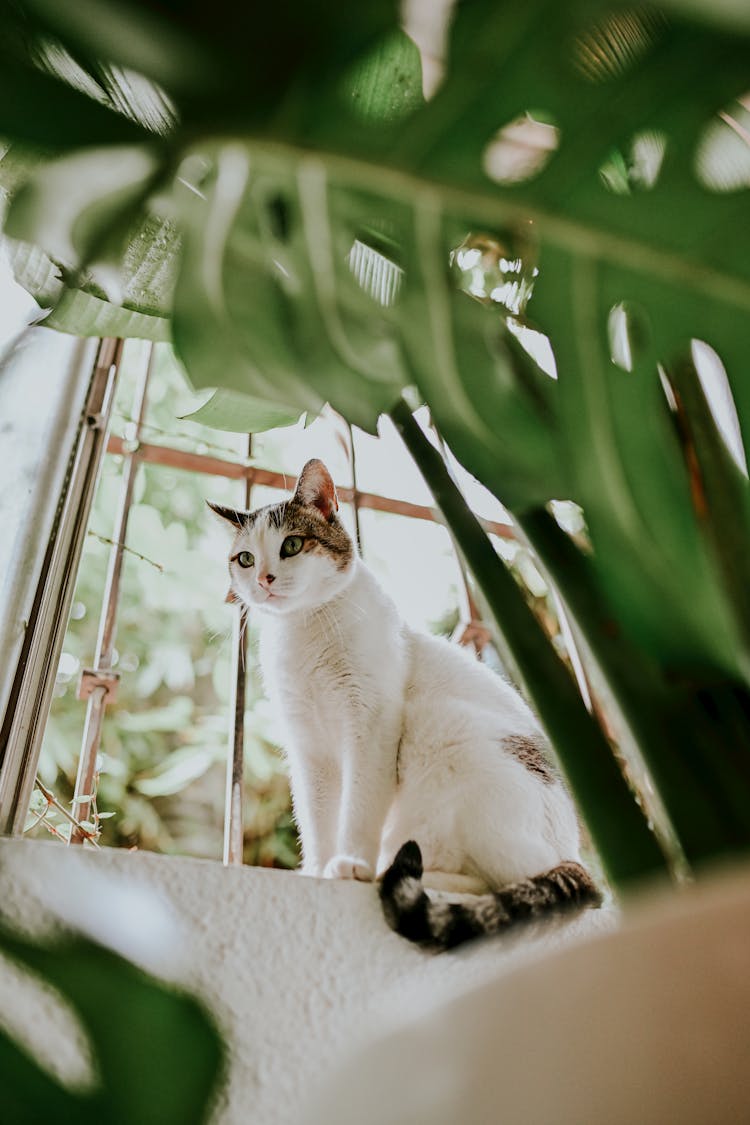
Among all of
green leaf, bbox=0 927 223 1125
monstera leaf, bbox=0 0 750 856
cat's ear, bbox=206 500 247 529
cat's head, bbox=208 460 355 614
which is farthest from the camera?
cat's ear, bbox=206 500 247 529

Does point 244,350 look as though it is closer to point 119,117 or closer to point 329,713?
point 119,117

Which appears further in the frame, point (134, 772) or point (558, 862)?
point (134, 772)

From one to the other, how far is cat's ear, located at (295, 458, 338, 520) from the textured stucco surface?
28.6 inches

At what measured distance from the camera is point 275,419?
Answer: 0.71 meters

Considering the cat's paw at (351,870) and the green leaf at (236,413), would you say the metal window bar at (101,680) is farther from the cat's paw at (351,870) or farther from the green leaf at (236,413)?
the green leaf at (236,413)

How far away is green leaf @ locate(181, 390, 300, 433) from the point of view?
0.68 metres

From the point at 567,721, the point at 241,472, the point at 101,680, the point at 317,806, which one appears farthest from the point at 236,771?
the point at 567,721

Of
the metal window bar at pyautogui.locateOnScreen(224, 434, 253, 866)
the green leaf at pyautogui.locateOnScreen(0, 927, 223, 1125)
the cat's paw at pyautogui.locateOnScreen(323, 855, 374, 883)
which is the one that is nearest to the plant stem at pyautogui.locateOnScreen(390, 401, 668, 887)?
the green leaf at pyautogui.locateOnScreen(0, 927, 223, 1125)

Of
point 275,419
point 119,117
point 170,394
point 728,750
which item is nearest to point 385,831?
point 275,419

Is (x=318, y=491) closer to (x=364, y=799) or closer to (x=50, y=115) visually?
(x=364, y=799)

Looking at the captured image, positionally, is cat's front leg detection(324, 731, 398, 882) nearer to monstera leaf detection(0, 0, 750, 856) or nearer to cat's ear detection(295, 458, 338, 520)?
cat's ear detection(295, 458, 338, 520)

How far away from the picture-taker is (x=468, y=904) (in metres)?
0.66

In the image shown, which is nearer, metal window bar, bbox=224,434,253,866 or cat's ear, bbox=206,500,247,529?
metal window bar, bbox=224,434,253,866

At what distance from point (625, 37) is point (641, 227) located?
80 millimetres
